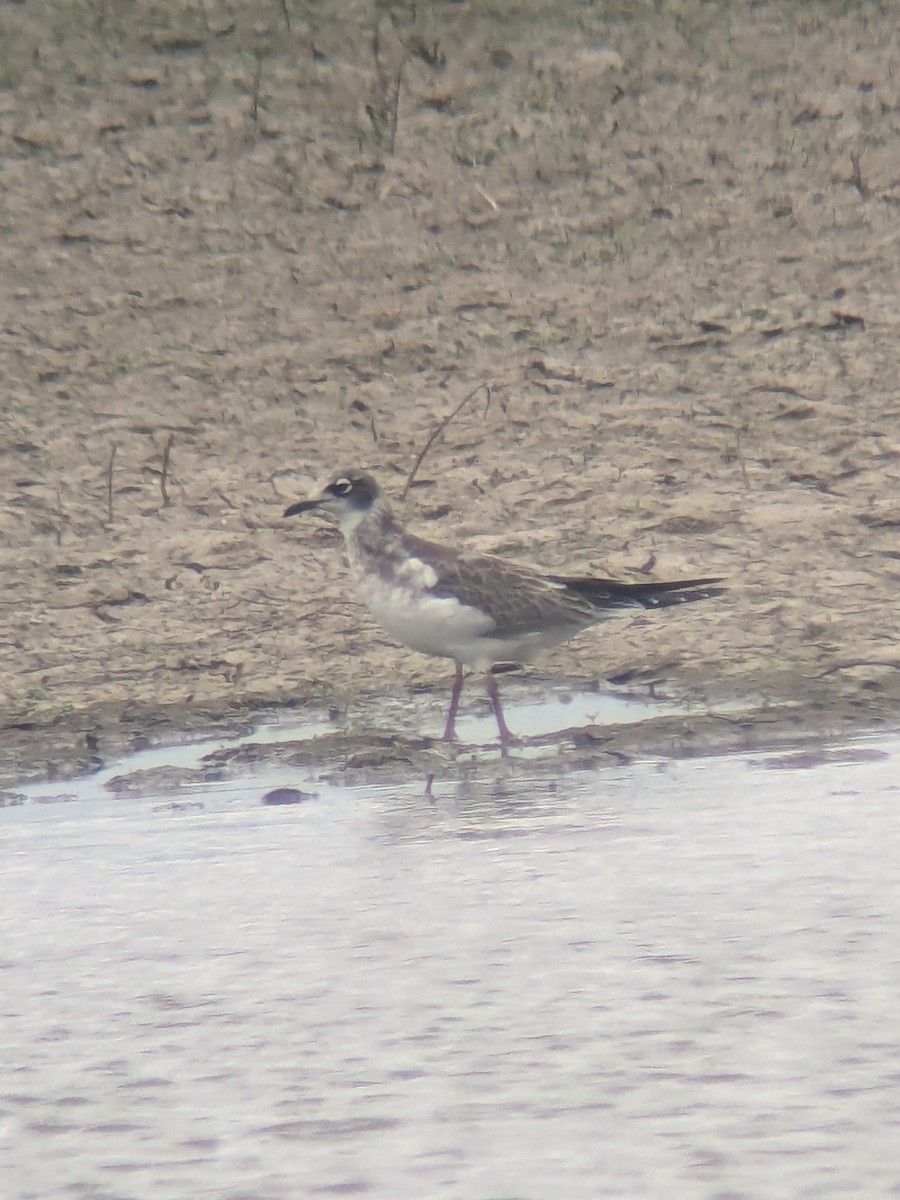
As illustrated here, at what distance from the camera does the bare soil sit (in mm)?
8570

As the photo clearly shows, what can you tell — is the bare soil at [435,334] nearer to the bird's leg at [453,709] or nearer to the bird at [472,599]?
the bird at [472,599]

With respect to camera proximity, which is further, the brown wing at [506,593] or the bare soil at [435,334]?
the bare soil at [435,334]

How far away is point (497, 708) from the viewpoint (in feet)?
24.4

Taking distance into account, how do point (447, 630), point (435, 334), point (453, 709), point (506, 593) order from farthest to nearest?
point (435, 334) → point (506, 593) → point (447, 630) → point (453, 709)

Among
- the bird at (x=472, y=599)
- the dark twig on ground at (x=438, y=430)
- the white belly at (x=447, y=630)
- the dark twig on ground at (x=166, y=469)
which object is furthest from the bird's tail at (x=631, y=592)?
the dark twig on ground at (x=166, y=469)

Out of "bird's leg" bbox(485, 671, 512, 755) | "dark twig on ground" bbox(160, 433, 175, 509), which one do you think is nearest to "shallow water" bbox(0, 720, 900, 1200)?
"bird's leg" bbox(485, 671, 512, 755)

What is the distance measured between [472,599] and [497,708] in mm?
454

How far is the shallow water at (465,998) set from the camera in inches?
138

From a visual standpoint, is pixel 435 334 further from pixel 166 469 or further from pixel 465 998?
pixel 465 998

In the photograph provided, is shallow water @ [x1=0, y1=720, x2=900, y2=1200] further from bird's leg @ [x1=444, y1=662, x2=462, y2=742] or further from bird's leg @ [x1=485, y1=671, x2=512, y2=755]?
bird's leg @ [x1=444, y1=662, x2=462, y2=742]

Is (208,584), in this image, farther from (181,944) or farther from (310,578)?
(181,944)

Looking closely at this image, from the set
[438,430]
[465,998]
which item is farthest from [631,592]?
[465,998]

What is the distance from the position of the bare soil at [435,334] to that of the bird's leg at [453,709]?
54cm

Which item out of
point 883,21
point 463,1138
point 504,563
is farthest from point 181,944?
point 883,21
